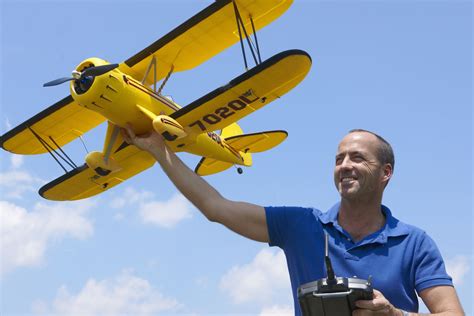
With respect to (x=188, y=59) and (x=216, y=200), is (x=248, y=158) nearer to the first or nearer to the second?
(x=188, y=59)

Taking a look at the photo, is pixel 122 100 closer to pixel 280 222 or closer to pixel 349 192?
pixel 280 222

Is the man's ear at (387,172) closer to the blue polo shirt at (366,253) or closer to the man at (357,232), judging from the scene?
the man at (357,232)

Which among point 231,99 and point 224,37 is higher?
point 224,37

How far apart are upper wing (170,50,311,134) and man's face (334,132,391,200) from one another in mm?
7902

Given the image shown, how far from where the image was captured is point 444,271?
9.04ft

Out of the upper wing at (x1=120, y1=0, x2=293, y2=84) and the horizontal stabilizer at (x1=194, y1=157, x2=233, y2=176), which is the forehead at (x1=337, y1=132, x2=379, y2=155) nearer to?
the upper wing at (x1=120, y1=0, x2=293, y2=84)

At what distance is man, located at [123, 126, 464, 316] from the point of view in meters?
2.72

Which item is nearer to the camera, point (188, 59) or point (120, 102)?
point (120, 102)

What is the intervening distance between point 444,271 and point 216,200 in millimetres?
1115

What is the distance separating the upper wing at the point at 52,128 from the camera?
1409 cm

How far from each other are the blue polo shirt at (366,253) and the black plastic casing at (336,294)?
441mm

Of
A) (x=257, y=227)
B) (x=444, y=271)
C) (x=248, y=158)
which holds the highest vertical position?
(x=248, y=158)

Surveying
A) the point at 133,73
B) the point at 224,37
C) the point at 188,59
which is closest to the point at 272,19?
the point at 224,37

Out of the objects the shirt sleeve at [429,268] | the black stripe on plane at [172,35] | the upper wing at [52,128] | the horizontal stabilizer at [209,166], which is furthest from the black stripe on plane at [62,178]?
the shirt sleeve at [429,268]
